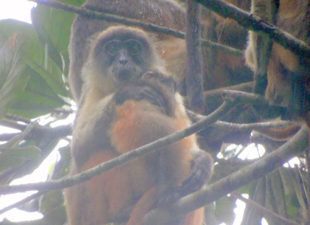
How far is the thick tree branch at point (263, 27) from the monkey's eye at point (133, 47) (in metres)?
2.63

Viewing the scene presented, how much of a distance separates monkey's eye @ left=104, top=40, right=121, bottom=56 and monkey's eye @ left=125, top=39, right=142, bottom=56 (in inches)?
3.3

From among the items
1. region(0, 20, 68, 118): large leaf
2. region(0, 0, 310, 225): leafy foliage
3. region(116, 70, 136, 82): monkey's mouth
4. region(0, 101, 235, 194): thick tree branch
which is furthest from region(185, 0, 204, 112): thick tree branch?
region(0, 20, 68, 118): large leaf

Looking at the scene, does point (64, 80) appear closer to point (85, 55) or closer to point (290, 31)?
point (85, 55)

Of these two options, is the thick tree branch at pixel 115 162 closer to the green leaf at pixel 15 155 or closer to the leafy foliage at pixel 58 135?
the green leaf at pixel 15 155

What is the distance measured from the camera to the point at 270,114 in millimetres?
2814

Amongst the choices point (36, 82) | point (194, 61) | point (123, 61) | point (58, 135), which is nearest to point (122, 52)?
point (123, 61)

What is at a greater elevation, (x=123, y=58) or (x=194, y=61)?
Answer: (x=123, y=58)

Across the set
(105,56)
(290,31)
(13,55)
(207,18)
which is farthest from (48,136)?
(290,31)

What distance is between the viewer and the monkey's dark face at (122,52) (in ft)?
15.8

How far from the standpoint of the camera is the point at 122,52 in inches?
193

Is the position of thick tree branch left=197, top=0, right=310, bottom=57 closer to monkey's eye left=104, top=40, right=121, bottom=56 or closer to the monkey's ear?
the monkey's ear

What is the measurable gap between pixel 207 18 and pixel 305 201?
1.83 metres

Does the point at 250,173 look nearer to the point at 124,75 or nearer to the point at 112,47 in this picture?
the point at 124,75

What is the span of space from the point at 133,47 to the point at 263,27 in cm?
279
